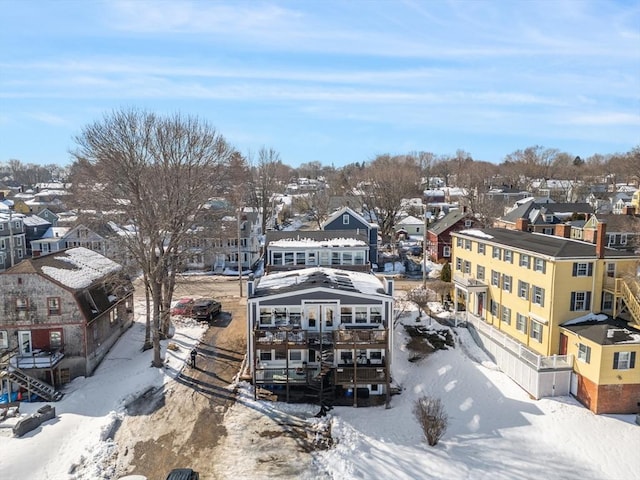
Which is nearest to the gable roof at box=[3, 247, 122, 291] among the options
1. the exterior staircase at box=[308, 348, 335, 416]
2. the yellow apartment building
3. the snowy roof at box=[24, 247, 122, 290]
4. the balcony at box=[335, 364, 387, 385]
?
the snowy roof at box=[24, 247, 122, 290]

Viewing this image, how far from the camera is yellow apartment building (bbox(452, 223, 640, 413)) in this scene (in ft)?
75.0

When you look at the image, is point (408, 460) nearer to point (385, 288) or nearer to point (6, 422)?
point (385, 288)

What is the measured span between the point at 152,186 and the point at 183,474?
1706 cm

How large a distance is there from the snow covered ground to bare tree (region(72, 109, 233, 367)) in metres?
5.51

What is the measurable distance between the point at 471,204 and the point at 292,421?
175ft

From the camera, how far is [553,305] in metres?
25.2

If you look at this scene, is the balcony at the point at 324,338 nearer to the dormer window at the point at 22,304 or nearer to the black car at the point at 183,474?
the black car at the point at 183,474

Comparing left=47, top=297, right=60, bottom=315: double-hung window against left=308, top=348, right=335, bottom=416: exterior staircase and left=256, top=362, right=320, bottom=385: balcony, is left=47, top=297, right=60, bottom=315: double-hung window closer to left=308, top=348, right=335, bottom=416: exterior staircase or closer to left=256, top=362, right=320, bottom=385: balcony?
left=256, top=362, right=320, bottom=385: balcony

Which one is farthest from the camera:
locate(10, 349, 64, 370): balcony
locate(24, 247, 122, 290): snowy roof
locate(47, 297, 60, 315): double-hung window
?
locate(24, 247, 122, 290): snowy roof

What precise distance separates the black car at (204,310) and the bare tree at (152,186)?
11.4ft

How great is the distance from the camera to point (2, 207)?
219 feet

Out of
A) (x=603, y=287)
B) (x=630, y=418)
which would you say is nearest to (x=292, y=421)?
(x=630, y=418)

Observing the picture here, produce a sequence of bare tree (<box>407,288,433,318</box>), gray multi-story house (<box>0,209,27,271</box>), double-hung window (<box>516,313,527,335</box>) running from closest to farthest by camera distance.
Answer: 1. double-hung window (<box>516,313,527,335</box>)
2. bare tree (<box>407,288,433,318</box>)
3. gray multi-story house (<box>0,209,27,271</box>)

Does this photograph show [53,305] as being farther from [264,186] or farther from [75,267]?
[264,186]
